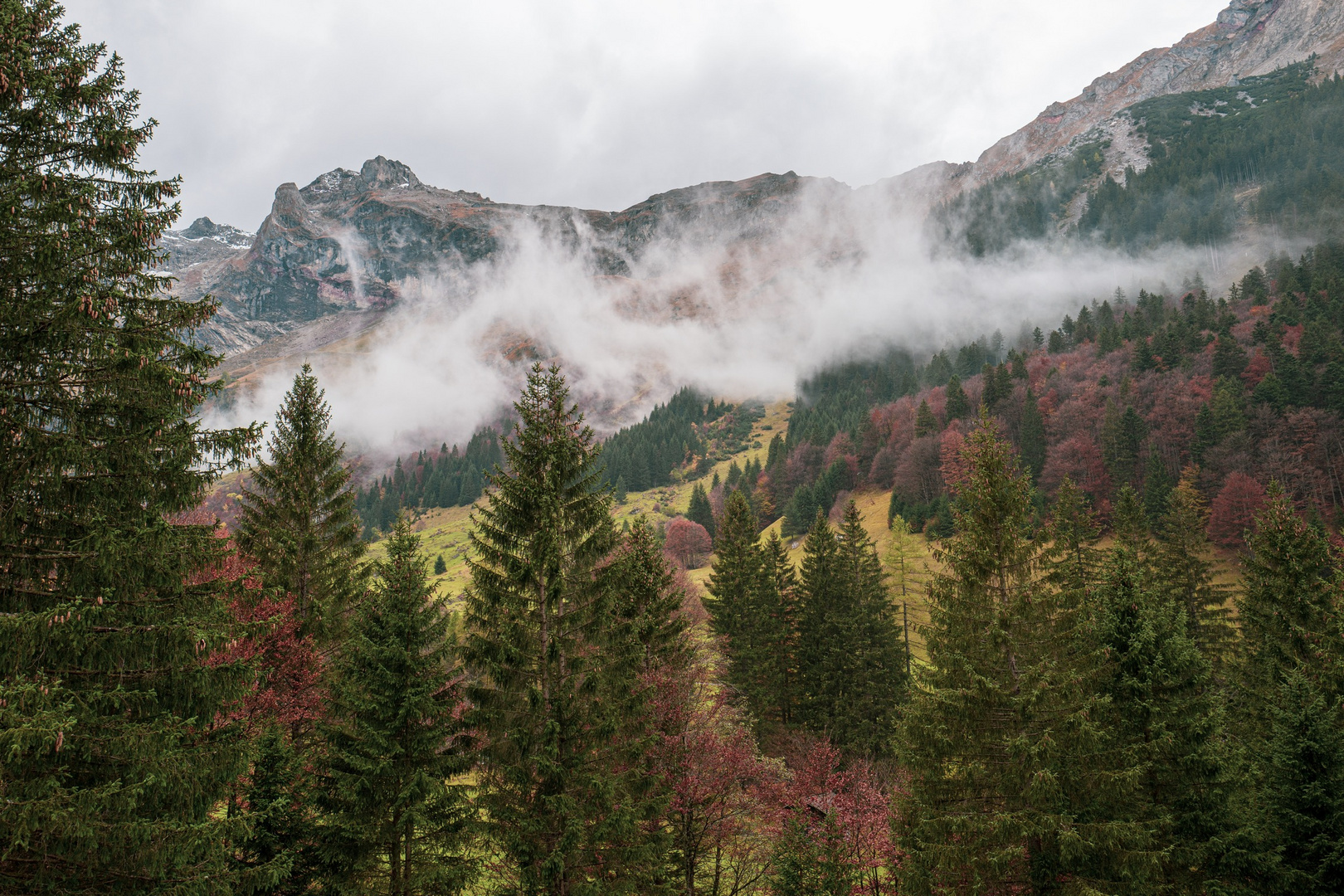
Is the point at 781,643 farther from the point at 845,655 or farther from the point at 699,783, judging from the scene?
the point at 699,783

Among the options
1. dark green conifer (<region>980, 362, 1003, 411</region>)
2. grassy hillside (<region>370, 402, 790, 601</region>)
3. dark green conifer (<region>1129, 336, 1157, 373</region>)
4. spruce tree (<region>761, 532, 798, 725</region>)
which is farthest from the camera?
grassy hillside (<region>370, 402, 790, 601</region>)

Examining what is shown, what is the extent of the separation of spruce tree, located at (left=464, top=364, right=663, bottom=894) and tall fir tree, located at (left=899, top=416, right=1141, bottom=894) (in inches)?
332

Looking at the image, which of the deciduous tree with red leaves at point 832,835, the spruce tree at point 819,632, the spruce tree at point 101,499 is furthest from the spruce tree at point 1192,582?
the spruce tree at point 101,499

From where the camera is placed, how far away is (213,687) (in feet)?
28.9

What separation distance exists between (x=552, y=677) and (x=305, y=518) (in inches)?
480

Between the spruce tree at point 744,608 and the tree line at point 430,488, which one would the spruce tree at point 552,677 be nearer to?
the spruce tree at point 744,608

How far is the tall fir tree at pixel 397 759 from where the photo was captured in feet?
45.4

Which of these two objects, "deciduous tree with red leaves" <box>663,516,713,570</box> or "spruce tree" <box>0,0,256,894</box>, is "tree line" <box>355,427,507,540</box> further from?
"spruce tree" <box>0,0,256,894</box>

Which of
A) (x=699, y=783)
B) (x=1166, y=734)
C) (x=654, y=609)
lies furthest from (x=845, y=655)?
(x=1166, y=734)

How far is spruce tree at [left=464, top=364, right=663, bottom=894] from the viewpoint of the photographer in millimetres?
15250

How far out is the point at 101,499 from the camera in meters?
8.59

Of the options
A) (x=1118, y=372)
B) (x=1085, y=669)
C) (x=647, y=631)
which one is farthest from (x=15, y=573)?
(x=1118, y=372)

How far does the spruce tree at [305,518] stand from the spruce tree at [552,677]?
27.0ft

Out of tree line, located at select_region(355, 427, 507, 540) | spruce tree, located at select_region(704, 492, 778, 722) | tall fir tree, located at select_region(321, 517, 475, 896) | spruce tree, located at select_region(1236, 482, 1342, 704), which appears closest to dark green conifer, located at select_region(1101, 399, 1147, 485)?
spruce tree, located at select_region(1236, 482, 1342, 704)
